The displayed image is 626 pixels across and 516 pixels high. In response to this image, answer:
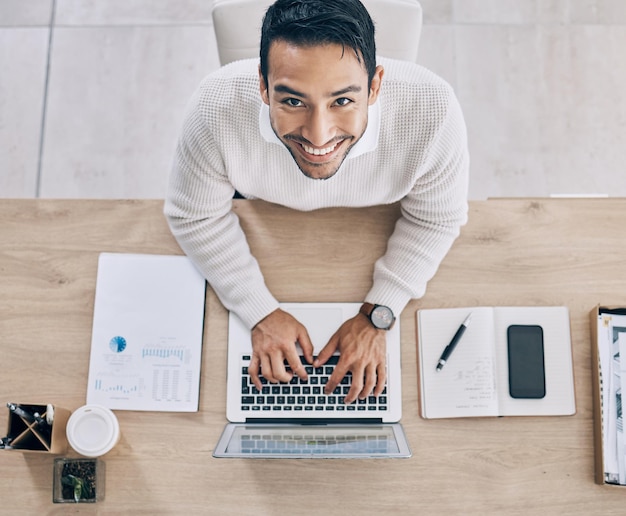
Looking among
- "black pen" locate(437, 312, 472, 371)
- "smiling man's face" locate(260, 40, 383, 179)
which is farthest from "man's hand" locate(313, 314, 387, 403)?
"smiling man's face" locate(260, 40, 383, 179)

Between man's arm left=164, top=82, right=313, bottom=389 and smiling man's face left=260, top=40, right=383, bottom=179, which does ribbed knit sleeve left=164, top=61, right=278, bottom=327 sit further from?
smiling man's face left=260, top=40, right=383, bottom=179

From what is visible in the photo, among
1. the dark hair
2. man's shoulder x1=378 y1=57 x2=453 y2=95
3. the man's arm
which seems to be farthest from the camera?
the man's arm

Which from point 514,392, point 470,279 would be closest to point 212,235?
point 470,279

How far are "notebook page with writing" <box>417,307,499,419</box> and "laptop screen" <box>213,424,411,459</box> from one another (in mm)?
102

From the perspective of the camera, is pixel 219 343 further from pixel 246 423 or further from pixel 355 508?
pixel 355 508

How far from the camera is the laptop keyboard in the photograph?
45.7 inches

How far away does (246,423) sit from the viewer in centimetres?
116

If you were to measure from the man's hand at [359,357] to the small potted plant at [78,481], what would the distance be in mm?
456

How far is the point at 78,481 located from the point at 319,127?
2.56ft

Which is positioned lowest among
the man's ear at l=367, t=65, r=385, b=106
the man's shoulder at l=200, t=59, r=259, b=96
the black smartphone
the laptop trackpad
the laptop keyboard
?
the laptop keyboard

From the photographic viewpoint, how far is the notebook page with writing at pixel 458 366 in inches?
45.4

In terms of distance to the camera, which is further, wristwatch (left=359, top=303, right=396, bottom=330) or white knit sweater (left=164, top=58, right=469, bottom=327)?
wristwatch (left=359, top=303, right=396, bottom=330)

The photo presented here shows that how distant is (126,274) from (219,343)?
24 centimetres

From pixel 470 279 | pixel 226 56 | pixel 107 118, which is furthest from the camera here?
pixel 107 118
